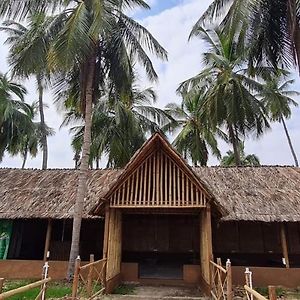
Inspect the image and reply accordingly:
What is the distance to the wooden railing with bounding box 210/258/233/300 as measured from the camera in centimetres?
637

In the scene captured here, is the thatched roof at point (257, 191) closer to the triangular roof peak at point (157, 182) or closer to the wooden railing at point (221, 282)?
the triangular roof peak at point (157, 182)

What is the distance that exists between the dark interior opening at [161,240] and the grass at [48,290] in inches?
142

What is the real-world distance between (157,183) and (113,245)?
2.14 m

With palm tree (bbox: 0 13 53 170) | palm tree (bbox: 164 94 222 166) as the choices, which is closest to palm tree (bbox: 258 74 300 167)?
palm tree (bbox: 164 94 222 166)

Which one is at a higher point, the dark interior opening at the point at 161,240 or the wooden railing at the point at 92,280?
the dark interior opening at the point at 161,240

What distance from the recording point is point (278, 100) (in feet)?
61.4

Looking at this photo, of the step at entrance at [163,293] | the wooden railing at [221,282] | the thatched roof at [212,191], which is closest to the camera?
the wooden railing at [221,282]

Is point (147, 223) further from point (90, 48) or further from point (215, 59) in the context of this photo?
point (215, 59)

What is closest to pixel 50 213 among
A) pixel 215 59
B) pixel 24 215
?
pixel 24 215

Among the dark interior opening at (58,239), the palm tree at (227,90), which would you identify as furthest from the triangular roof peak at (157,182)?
the palm tree at (227,90)

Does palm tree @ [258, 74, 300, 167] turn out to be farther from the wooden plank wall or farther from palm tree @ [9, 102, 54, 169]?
palm tree @ [9, 102, 54, 169]

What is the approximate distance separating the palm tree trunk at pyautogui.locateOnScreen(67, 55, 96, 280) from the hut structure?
63cm

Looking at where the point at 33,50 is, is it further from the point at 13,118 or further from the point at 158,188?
the point at 13,118

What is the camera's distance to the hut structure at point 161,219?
29.0ft
